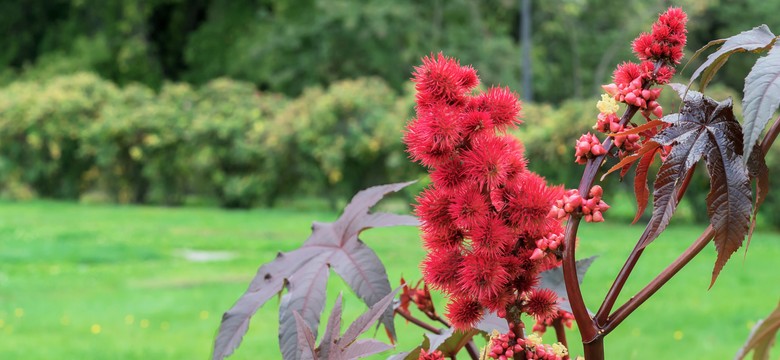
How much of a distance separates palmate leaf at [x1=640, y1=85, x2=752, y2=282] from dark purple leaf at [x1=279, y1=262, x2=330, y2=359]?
570 millimetres

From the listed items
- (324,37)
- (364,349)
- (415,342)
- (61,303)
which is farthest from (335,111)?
(364,349)

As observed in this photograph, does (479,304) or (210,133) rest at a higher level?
(479,304)

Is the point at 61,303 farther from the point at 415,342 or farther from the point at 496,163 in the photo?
the point at 496,163

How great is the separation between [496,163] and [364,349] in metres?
0.29

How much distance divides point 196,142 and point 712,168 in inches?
562

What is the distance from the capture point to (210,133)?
14.7m

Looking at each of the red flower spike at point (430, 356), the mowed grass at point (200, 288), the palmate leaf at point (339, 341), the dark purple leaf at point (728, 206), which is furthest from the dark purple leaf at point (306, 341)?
the mowed grass at point (200, 288)

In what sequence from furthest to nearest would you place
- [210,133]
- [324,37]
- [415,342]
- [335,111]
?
[324,37] → [210,133] → [335,111] → [415,342]

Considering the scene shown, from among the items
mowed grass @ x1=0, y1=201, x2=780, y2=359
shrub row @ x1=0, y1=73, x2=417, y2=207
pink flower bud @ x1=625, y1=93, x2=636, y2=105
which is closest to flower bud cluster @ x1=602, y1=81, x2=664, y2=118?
pink flower bud @ x1=625, y1=93, x2=636, y2=105

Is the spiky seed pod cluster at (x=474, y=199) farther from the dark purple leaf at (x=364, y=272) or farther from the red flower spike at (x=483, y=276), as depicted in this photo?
the dark purple leaf at (x=364, y=272)

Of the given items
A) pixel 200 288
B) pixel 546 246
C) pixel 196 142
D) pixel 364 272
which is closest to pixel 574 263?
pixel 546 246

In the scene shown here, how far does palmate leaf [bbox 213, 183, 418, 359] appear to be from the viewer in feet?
4.38

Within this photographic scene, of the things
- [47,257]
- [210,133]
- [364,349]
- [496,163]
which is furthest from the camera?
[210,133]

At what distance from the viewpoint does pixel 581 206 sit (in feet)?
3.15
